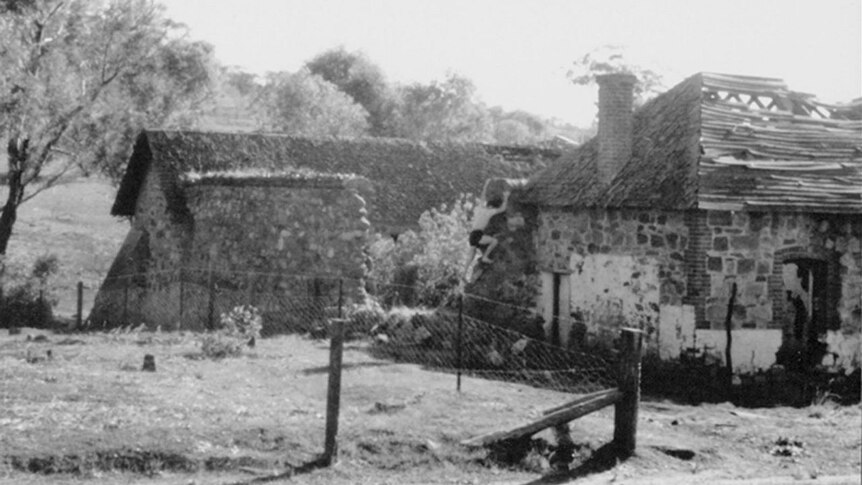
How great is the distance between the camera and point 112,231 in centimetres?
4422

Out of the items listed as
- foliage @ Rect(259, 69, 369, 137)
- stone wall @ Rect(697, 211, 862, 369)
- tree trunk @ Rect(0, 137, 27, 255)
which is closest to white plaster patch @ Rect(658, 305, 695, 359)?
stone wall @ Rect(697, 211, 862, 369)

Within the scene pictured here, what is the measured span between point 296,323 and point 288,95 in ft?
144

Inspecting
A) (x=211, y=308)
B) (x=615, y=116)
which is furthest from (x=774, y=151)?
(x=211, y=308)

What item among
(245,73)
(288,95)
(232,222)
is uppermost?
(245,73)

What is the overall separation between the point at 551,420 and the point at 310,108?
5432cm

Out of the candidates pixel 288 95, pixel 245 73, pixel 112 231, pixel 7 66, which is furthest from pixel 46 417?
pixel 245 73

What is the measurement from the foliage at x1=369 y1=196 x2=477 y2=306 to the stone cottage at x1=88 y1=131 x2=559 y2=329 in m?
1.28

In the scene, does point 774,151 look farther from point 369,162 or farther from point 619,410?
point 369,162

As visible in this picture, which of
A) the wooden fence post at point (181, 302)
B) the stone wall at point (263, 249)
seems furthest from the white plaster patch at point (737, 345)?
the wooden fence post at point (181, 302)

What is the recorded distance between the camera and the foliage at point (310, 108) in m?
64.8

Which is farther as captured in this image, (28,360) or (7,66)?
(7,66)

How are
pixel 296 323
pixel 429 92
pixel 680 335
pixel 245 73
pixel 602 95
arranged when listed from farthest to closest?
pixel 245 73
pixel 429 92
pixel 296 323
pixel 602 95
pixel 680 335

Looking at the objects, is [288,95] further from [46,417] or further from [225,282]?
[46,417]

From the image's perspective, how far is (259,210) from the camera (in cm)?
2528
